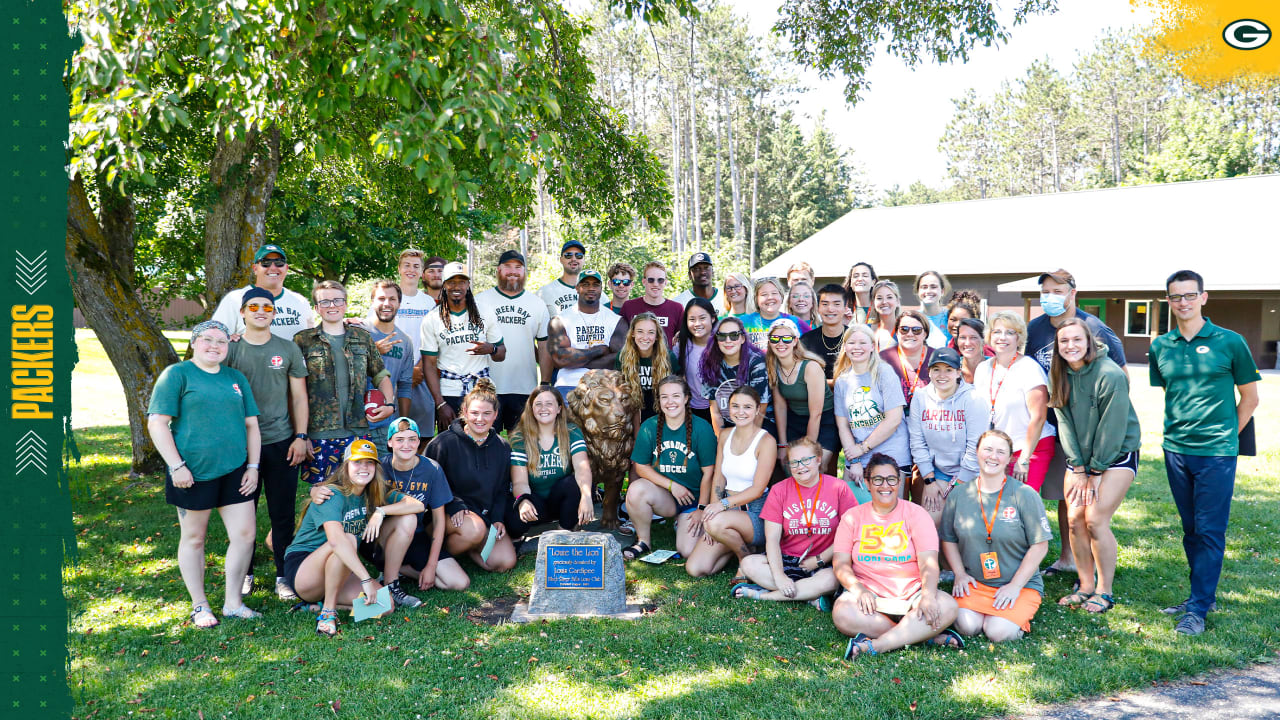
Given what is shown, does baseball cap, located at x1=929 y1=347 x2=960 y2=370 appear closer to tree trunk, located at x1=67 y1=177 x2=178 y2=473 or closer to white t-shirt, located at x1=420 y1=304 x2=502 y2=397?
white t-shirt, located at x1=420 y1=304 x2=502 y2=397

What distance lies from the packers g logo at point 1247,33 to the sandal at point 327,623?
26.3 ft

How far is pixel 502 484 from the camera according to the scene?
6008 mm

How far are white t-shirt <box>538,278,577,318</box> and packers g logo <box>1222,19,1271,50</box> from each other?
5897 millimetres

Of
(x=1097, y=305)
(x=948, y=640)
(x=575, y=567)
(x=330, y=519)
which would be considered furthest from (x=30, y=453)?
(x=1097, y=305)

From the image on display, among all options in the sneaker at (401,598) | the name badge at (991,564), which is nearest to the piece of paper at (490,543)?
the sneaker at (401,598)

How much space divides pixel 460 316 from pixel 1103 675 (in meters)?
5.13

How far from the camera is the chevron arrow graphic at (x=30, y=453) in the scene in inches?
175

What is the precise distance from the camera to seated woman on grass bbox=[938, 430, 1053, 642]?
4.70 m

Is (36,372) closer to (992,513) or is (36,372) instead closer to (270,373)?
(270,373)

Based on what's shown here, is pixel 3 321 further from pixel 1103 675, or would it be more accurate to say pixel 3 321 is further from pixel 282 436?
pixel 1103 675

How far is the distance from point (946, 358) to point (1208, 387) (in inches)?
59.2

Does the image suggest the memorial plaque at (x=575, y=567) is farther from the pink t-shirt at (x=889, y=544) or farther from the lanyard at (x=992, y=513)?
the lanyard at (x=992, y=513)

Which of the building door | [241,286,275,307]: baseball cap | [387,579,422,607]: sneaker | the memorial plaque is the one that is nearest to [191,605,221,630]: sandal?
[387,579,422,607]: sneaker

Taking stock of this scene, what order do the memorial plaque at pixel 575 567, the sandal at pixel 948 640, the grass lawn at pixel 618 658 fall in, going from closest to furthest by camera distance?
the grass lawn at pixel 618 658 < the sandal at pixel 948 640 < the memorial plaque at pixel 575 567
